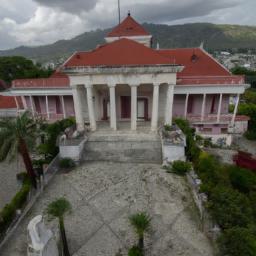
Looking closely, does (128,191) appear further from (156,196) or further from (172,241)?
(172,241)

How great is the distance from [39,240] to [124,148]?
1063 cm

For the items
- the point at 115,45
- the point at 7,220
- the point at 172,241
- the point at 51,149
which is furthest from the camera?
the point at 115,45

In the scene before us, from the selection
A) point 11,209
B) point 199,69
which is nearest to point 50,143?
point 11,209

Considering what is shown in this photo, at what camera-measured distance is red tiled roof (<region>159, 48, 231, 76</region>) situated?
2420cm

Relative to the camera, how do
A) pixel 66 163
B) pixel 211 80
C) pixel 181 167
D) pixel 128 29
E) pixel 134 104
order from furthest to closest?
pixel 128 29 → pixel 211 80 → pixel 134 104 → pixel 66 163 → pixel 181 167

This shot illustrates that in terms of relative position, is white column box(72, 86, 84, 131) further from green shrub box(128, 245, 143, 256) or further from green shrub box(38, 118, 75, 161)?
green shrub box(128, 245, 143, 256)

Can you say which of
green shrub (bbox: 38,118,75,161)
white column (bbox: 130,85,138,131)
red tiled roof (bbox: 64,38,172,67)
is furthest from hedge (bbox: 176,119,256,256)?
green shrub (bbox: 38,118,75,161)

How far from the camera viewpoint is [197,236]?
34.6ft

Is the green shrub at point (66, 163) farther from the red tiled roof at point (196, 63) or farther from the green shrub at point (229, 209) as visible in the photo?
the red tiled roof at point (196, 63)

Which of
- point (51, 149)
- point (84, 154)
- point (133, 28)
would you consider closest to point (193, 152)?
point (84, 154)

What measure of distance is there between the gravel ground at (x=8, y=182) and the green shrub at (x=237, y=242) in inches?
480

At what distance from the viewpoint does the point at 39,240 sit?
826 centimetres

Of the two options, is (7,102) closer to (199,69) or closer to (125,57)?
(125,57)

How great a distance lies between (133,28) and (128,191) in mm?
21931
